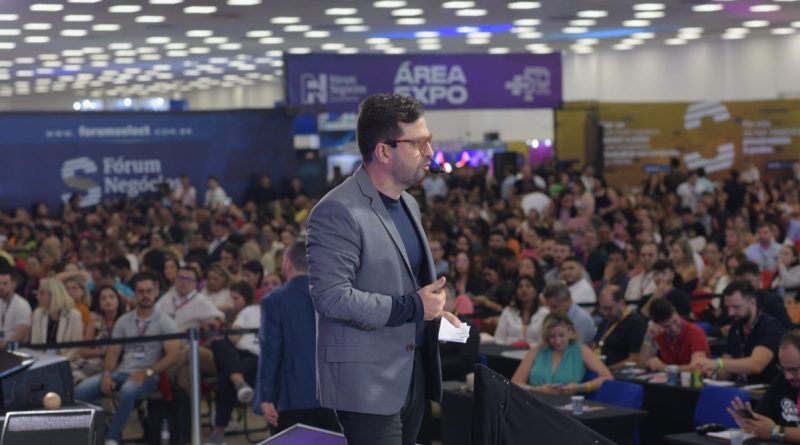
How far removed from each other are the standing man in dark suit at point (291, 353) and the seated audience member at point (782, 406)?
2186mm

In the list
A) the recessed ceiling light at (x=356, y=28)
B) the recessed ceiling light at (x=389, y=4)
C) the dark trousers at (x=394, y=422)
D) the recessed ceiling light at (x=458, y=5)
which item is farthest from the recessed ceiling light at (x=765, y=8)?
→ the dark trousers at (x=394, y=422)

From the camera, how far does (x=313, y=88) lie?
23000mm

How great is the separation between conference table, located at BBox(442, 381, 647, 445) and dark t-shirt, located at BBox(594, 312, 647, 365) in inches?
52.4

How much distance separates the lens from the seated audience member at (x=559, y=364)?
865cm

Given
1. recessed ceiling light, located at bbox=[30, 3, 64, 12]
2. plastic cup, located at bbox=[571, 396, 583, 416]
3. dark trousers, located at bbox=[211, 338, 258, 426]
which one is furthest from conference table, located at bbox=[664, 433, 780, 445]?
recessed ceiling light, located at bbox=[30, 3, 64, 12]

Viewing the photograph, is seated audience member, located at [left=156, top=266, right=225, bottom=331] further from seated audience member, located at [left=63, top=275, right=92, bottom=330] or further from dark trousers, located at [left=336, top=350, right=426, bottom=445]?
dark trousers, located at [left=336, top=350, right=426, bottom=445]

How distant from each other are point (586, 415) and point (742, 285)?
6.05ft

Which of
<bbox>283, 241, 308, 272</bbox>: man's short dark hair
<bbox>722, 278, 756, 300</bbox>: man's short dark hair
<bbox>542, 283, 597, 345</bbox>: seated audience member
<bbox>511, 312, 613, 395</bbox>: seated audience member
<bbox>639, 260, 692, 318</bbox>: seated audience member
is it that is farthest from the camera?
<bbox>639, 260, 692, 318</bbox>: seated audience member

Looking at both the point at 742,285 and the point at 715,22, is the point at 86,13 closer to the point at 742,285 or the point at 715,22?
the point at 715,22

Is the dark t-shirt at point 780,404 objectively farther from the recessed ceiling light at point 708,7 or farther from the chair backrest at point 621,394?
the recessed ceiling light at point 708,7

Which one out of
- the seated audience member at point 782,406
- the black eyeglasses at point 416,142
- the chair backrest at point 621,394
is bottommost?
the chair backrest at point 621,394

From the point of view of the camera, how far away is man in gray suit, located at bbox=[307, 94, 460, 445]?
3.29 metres

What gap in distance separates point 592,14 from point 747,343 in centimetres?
1686

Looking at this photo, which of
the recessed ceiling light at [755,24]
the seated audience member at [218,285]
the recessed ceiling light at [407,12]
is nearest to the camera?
the seated audience member at [218,285]
